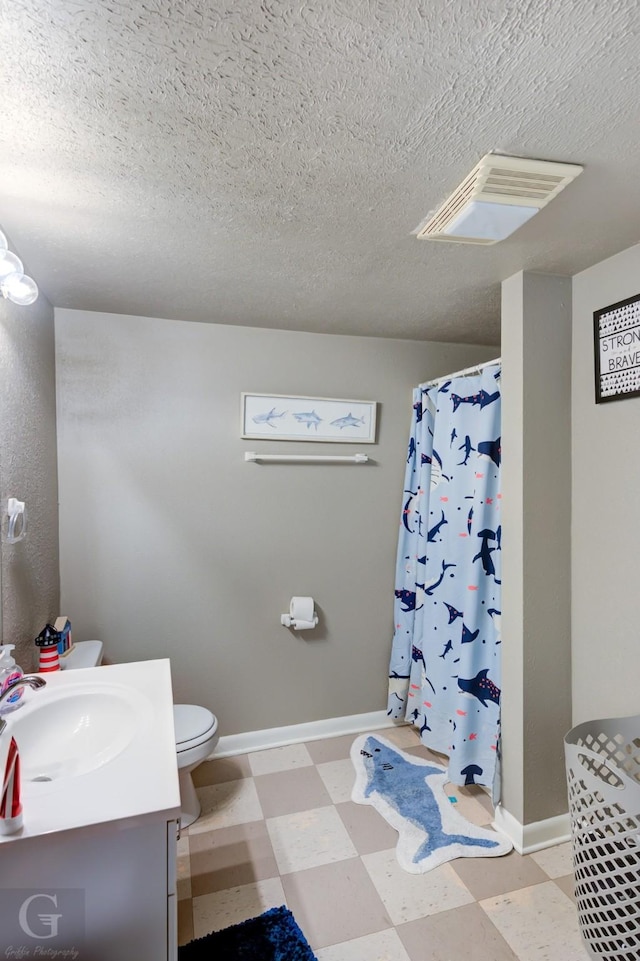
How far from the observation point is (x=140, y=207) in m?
1.38

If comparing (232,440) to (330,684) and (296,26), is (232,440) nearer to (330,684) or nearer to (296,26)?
(330,684)

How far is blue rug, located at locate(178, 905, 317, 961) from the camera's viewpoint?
4.71ft

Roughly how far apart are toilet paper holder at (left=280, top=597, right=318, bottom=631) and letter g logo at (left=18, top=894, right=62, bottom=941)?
1.64 m

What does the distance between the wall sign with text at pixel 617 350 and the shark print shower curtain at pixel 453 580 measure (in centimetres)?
40

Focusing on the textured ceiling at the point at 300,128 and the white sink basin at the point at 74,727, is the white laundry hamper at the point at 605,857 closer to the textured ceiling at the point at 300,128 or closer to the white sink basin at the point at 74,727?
the white sink basin at the point at 74,727

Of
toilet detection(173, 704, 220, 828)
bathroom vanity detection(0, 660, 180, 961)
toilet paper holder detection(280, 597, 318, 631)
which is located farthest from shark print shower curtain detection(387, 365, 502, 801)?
bathroom vanity detection(0, 660, 180, 961)

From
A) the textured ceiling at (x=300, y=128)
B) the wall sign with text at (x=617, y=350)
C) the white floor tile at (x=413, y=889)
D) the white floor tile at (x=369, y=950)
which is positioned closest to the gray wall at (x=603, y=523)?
the wall sign with text at (x=617, y=350)

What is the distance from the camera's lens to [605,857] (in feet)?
4.17

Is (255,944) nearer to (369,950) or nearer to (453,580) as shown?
(369,950)

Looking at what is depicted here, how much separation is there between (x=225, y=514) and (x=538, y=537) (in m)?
1.53

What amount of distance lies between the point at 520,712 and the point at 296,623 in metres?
1.14

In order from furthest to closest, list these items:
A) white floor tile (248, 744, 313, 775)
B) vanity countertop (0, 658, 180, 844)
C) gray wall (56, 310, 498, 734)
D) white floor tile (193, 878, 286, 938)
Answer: white floor tile (248, 744, 313, 775) < gray wall (56, 310, 498, 734) < white floor tile (193, 878, 286, 938) < vanity countertop (0, 658, 180, 844)

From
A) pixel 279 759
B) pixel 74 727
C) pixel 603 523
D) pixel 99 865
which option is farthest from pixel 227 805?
pixel 603 523

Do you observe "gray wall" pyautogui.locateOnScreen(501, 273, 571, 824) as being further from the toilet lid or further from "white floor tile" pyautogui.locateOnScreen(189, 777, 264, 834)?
the toilet lid
